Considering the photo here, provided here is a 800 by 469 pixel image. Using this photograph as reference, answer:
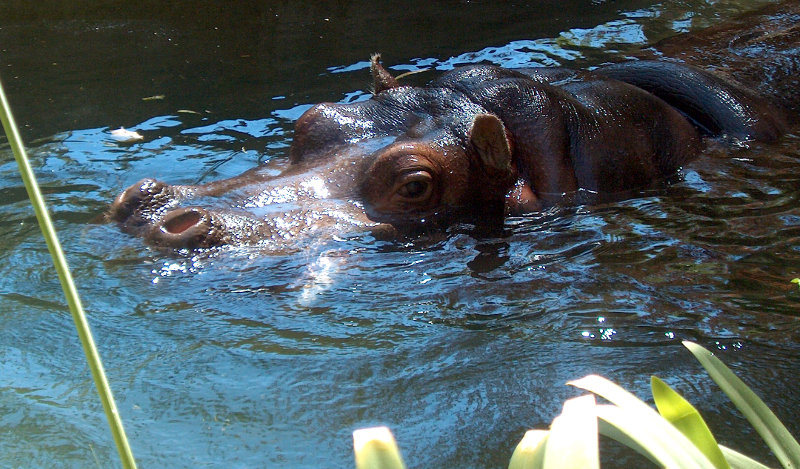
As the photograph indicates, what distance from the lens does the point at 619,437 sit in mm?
1536

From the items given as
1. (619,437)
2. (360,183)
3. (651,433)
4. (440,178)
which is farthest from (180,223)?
(651,433)

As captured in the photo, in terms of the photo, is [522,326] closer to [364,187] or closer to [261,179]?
[364,187]

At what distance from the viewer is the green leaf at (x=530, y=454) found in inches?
53.2

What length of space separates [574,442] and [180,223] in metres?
3.01

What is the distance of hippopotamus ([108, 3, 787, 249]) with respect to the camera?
4.22 metres

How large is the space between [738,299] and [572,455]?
291 cm

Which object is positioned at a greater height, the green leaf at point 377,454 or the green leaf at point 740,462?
the green leaf at point 377,454

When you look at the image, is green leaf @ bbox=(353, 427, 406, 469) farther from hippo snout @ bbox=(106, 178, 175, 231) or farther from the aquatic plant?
hippo snout @ bbox=(106, 178, 175, 231)

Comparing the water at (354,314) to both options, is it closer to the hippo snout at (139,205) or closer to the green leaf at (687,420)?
the hippo snout at (139,205)

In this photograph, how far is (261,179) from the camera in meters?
4.66

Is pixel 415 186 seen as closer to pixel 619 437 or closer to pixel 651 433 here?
pixel 619 437

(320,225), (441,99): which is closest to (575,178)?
(441,99)

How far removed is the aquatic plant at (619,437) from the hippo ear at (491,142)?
9.91 ft

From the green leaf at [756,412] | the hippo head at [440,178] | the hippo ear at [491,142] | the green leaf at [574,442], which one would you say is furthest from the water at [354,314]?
the green leaf at [574,442]
